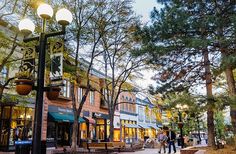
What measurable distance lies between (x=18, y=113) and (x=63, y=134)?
22.3ft

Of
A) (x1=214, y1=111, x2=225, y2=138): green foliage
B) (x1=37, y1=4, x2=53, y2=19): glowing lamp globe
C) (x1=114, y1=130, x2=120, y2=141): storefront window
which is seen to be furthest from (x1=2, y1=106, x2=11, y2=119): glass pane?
(x1=114, y1=130, x2=120, y2=141): storefront window

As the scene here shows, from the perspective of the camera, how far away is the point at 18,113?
22.0 meters

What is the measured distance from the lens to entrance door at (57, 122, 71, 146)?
27.1 metres

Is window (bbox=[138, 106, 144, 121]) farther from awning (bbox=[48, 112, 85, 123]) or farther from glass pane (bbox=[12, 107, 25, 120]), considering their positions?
glass pane (bbox=[12, 107, 25, 120])

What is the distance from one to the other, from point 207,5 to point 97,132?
2541 centimetres

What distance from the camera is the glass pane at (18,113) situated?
851 inches

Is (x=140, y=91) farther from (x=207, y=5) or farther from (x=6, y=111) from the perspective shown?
(x=207, y=5)

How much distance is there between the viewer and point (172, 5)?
41.0 ft

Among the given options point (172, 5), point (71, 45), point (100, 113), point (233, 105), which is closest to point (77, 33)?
point (71, 45)

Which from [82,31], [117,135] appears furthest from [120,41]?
[117,135]

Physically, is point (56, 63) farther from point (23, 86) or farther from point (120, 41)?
point (120, 41)

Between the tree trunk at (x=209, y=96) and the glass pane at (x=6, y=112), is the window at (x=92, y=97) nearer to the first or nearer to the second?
the glass pane at (x=6, y=112)

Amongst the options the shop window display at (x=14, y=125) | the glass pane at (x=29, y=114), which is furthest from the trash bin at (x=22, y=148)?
the glass pane at (x=29, y=114)

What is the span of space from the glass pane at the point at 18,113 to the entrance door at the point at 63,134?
524 centimetres
